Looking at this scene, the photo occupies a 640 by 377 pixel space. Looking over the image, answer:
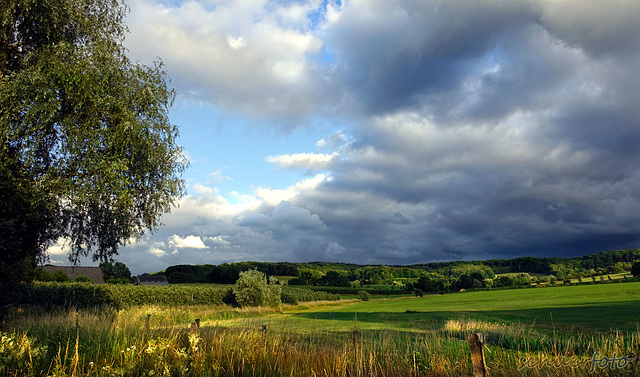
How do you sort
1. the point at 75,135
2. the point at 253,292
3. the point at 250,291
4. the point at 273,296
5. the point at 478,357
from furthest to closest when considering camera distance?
1. the point at 273,296
2. the point at 250,291
3. the point at 253,292
4. the point at 75,135
5. the point at 478,357

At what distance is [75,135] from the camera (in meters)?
14.7

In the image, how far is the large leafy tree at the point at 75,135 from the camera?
1405 centimetres

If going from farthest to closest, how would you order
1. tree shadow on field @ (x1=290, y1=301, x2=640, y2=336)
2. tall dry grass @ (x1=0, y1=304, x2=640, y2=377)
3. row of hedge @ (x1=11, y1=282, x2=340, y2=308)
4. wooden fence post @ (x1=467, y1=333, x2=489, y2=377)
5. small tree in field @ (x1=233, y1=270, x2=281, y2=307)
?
small tree in field @ (x1=233, y1=270, x2=281, y2=307) < row of hedge @ (x1=11, y1=282, x2=340, y2=308) < tree shadow on field @ (x1=290, y1=301, x2=640, y2=336) < tall dry grass @ (x1=0, y1=304, x2=640, y2=377) < wooden fence post @ (x1=467, y1=333, x2=489, y2=377)

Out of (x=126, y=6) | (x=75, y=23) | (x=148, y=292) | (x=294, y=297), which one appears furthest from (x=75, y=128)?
(x=294, y=297)

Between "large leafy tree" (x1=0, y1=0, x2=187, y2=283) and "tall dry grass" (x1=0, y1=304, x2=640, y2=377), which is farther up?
"large leafy tree" (x1=0, y1=0, x2=187, y2=283)

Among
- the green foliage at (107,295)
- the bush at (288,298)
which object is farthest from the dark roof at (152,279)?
the green foliage at (107,295)

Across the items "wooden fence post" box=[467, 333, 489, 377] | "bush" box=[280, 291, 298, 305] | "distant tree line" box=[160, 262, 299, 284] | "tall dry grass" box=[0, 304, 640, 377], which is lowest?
"bush" box=[280, 291, 298, 305]

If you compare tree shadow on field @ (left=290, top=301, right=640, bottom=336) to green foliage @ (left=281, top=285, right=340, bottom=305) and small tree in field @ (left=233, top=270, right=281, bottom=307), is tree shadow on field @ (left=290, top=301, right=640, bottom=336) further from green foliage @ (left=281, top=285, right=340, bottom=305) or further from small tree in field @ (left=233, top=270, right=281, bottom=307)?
green foliage @ (left=281, top=285, right=340, bottom=305)

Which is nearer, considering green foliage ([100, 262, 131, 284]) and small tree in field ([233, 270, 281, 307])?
small tree in field ([233, 270, 281, 307])

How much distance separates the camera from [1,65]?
15812mm

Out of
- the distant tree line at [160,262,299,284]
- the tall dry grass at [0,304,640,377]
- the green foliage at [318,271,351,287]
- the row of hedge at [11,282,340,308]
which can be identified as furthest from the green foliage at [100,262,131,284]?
the tall dry grass at [0,304,640,377]

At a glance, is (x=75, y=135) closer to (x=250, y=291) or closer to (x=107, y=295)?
(x=107, y=295)

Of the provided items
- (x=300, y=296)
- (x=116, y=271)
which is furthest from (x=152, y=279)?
(x=300, y=296)

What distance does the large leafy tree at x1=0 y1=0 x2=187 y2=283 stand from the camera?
14.0m
